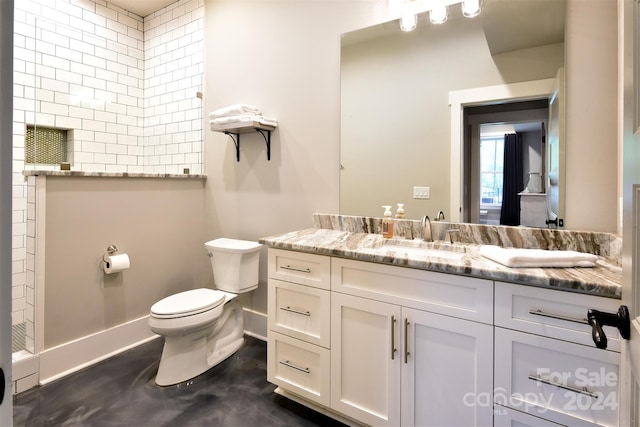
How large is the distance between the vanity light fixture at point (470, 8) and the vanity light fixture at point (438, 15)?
92 mm

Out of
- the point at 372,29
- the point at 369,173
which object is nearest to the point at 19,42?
the point at 372,29

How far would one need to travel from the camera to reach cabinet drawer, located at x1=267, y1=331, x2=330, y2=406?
1577mm

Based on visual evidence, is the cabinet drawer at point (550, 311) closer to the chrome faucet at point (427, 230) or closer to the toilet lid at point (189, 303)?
the chrome faucet at point (427, 230)

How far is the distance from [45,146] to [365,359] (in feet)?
9.77

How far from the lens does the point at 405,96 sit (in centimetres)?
188

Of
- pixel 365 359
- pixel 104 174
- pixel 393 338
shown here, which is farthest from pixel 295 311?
pixel 104 174

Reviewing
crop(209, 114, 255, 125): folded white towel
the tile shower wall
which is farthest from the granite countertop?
the tile shower wall

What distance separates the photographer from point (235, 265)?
2.26 meters

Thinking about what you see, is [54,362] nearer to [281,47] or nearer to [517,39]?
[281,47]

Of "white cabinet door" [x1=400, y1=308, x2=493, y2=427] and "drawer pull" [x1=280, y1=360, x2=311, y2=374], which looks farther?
"drawer pull" [x1=280, y1=360, x2=311, y2=374]

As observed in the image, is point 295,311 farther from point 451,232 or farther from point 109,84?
point 109,84

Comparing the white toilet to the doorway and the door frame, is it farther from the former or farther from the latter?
the doorway

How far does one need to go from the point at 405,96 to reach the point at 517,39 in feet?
1.92

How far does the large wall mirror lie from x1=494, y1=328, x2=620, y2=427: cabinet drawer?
0.71m
